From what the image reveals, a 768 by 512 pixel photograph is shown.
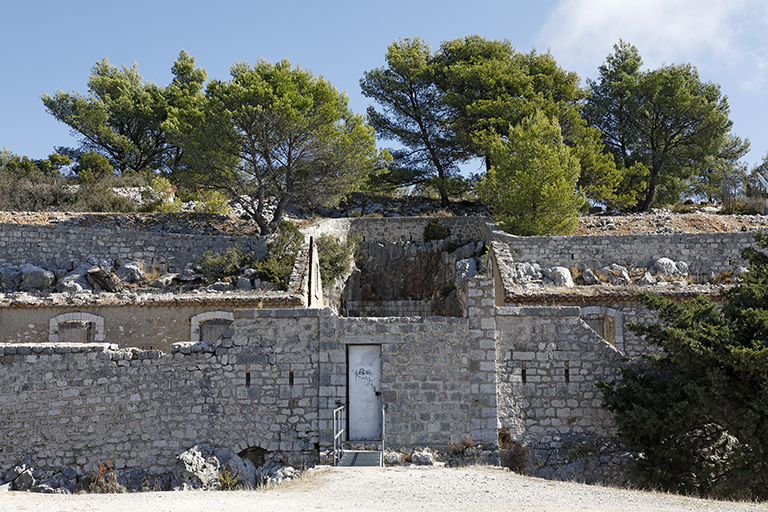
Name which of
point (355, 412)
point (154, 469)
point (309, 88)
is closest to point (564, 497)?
point (355, 412)

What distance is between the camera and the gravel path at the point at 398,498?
9.39 meters

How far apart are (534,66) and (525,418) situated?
2785cm

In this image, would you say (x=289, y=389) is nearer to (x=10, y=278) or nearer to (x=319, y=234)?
(x=319, y=234)

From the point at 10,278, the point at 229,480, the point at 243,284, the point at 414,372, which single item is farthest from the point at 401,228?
the point at 229,480

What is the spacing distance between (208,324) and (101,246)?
9.03 m

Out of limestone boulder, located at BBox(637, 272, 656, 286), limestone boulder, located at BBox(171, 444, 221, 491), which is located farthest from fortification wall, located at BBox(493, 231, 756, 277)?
limestone boulder, located at BBox(171, 444, 221, 491)

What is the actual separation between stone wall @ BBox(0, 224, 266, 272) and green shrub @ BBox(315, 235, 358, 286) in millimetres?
2263

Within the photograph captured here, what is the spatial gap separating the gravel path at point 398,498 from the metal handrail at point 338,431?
0.88 m

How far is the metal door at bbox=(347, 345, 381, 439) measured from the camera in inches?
524

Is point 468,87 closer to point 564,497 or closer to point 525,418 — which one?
point 525,418

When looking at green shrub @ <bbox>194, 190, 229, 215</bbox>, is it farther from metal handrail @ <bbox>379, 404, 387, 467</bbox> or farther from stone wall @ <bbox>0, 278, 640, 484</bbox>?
metal handrail @ <bbox>379, 404, 387, 467</bbox>

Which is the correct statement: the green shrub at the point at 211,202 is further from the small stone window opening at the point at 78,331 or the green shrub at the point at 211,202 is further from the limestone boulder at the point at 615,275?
the limestone boulder at the point at 615,275

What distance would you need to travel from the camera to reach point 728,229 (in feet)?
94.3

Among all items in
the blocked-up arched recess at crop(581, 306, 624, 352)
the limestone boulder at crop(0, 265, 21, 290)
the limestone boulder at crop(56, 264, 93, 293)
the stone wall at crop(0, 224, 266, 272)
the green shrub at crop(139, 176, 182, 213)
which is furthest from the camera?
the green shrub at crop(139, 176, 182, 213)
